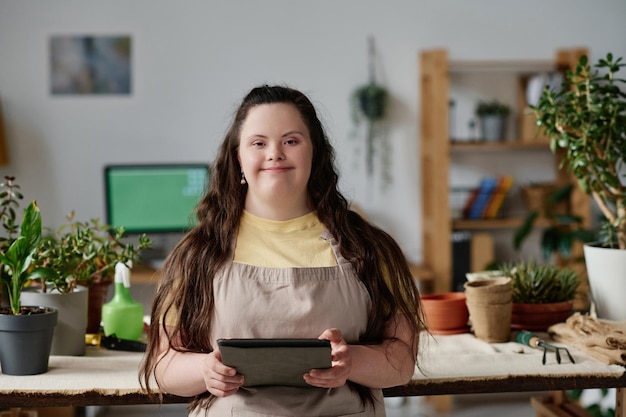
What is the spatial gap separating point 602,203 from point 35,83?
3361mm

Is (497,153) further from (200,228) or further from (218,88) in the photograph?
(200,228)

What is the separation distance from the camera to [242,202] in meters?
1.81

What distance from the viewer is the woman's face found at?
1685 mm

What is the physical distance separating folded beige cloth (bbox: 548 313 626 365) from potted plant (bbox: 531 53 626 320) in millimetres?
152

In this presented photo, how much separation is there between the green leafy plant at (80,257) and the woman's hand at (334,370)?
2.27 feet

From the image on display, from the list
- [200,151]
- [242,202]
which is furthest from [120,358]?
[200,151]

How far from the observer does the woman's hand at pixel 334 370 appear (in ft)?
5.22

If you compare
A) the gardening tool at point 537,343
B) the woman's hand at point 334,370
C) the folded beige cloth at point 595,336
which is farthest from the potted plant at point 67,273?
the folded beige cloth at point 595,336

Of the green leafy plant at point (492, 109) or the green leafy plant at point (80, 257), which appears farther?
the green leafy plant at point (492, 109)

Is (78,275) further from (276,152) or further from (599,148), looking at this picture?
(599,148)

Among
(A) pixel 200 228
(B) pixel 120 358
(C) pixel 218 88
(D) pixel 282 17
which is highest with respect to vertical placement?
(D) pixel 282 17

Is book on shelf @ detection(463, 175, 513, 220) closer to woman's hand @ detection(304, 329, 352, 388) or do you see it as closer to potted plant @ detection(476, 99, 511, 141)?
potted plant @ detection(476, 99, 511, 141)

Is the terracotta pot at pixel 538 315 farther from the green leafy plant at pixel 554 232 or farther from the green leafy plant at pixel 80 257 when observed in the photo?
the green leafy plant at pixel 554 232

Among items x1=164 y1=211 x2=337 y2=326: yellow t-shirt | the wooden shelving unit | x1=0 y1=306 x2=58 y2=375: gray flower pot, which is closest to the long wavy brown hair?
x1=164 y1=211 x2=337 y2=326: yellow t-shirt
